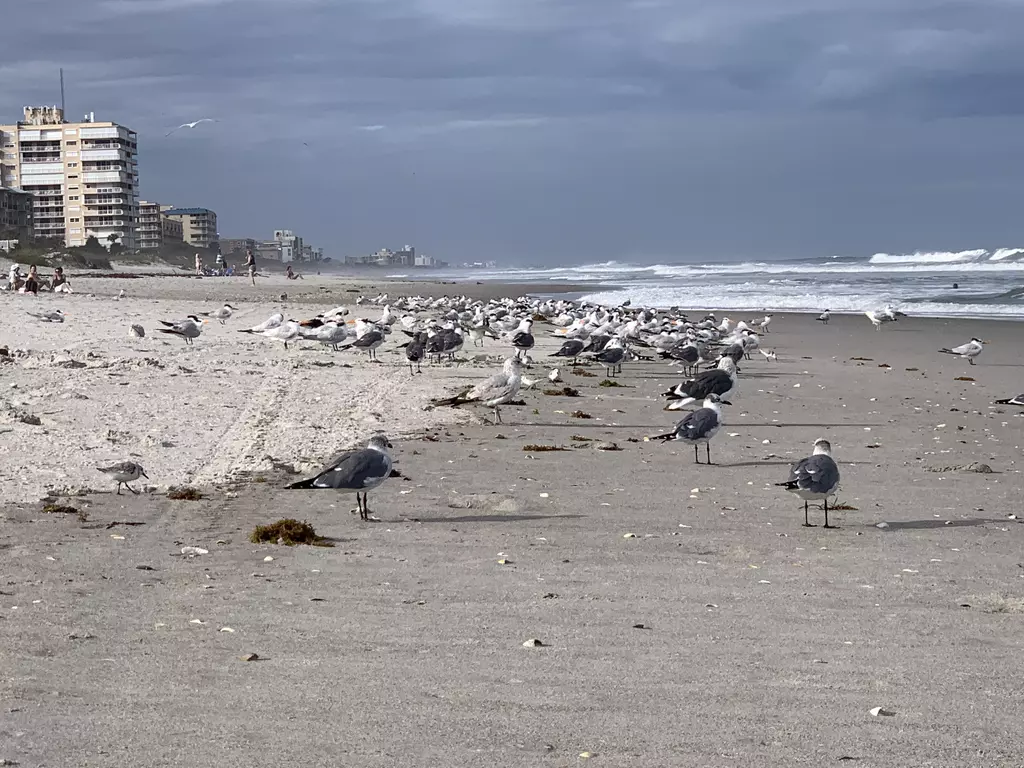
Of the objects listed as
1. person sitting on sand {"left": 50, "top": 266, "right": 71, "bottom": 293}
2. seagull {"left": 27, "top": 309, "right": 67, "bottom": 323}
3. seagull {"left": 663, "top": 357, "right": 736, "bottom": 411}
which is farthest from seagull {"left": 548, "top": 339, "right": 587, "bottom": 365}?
person sitting on sand {"left": 50, "top": 266, "right": 71, "bottom": 293}

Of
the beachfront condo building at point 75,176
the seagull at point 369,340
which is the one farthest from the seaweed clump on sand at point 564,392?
the beachfront condo building at point 75,176

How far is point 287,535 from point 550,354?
14.0m

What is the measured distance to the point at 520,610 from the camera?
596cm

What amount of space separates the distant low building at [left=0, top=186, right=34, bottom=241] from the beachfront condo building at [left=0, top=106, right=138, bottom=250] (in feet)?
31.0

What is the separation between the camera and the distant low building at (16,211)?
105 m

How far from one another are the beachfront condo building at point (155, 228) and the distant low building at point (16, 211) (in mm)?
18569

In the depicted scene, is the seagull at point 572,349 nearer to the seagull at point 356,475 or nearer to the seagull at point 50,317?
the seagull at point 50,317

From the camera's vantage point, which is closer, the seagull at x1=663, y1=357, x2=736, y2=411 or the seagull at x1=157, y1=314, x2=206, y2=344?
the seagull at x1=663, y1=357, x2=736, y2=411

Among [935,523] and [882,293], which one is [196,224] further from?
[935,523]

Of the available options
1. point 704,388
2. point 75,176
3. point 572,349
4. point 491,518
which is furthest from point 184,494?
point 75,176

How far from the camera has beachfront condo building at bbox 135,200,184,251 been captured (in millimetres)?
136750

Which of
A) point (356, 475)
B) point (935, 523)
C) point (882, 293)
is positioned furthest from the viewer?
point (882, 293)

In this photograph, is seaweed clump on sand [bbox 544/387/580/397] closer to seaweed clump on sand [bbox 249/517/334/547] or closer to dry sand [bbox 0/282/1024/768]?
dry sand [bbox 0/282/1024/768]

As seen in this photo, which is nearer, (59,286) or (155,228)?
(59,286)
